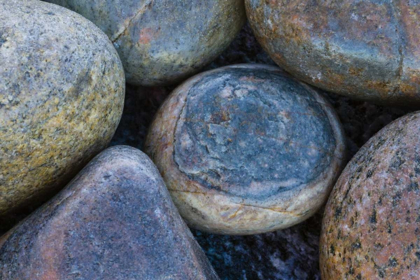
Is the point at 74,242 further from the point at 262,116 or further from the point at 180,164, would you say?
the point at 262,116

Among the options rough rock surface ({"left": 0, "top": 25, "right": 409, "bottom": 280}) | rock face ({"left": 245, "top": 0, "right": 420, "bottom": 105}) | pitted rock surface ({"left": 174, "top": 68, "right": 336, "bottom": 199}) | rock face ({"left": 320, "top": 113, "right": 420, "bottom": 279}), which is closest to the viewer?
rock face ({"left": 320, "top": 113, "right": 420, "bottom": 279})

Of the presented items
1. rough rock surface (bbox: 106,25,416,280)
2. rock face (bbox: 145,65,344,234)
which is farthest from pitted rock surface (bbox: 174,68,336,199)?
rough rock surface (bbox: 106,25,416,280)

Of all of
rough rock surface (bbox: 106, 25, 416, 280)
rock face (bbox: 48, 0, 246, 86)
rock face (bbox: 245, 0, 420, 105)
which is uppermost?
rock face (bbox: 245, 0, 420, 105)

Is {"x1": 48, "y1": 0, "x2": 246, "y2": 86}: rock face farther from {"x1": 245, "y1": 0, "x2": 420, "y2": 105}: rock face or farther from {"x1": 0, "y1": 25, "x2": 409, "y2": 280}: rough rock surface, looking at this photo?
{"x1": 0, "y1": 25, "x2": 409, "y2": 280}: rough rock surface

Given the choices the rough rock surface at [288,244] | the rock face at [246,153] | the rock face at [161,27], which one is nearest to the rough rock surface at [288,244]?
the rough rock surface at [288,244]

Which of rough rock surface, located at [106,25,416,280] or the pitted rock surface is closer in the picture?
the pitted rock surface

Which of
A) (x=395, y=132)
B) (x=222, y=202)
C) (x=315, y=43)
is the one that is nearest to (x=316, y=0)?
(x=315, y=43)

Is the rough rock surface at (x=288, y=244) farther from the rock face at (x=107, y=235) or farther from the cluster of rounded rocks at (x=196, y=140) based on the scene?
the rock face at (x=107, y=235)

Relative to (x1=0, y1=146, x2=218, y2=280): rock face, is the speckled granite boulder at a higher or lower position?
higher

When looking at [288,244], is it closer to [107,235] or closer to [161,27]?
[107,235]
